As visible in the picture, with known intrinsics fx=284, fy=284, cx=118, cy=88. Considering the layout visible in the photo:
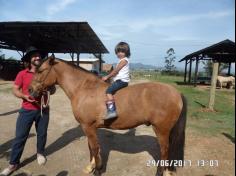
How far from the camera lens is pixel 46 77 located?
4527mm

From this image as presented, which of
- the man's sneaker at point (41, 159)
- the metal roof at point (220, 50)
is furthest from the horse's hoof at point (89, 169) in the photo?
the metal roof at point (220, 50)

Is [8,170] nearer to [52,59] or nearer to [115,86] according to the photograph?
[52,59]

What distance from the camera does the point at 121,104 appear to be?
4.33 m

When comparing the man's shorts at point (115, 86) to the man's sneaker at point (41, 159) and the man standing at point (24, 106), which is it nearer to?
the man standing at point (24, 106)

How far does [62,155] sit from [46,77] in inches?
66.6

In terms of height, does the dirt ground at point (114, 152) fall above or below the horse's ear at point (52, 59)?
below

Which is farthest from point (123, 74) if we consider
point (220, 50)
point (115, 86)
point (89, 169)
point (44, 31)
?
point (220, 50)

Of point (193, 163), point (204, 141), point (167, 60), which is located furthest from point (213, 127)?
point (167, 60)

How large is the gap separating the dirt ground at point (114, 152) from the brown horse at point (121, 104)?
40 centimetres

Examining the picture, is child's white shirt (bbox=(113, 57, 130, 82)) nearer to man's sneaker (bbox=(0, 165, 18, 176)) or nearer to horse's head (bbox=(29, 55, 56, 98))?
horse's head (bbox=(29, 55, 56, 98))

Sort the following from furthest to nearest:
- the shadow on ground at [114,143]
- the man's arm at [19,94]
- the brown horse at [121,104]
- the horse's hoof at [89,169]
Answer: the shadow on ground at [114,143] < the horse's hoof at [89,169] < the man's arm at [19,94] < the brown horse at [121,104]

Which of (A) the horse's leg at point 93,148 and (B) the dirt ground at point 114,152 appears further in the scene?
(B) the dirt ground at point 114,152

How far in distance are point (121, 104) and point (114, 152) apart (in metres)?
1.65

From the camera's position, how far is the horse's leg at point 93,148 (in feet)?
14.6
